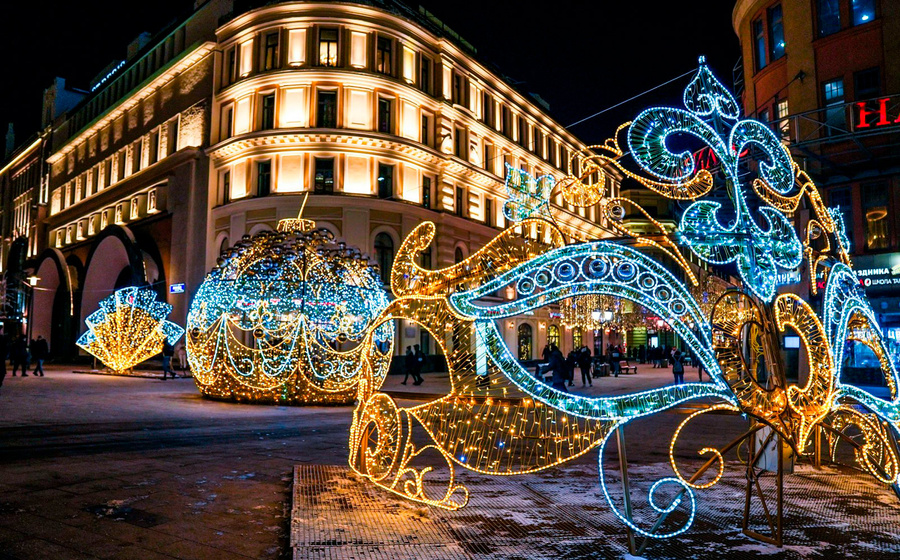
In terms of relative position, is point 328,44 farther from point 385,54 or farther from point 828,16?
point 828,16

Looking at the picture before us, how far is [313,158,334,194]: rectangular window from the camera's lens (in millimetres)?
30625

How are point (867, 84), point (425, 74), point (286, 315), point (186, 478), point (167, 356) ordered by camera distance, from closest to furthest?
point (186, 478), point (286, 315), point (867, 84), point (167, 356), point (425, 74)

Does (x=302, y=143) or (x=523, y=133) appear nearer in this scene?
(x=302, y=143)

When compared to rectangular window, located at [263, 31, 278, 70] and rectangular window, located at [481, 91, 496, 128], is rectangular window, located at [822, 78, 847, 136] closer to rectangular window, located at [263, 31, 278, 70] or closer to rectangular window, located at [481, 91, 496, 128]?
rectangular window, located at [481, 91, 496, 128]

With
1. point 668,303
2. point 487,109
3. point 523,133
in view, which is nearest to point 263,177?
point 487,109

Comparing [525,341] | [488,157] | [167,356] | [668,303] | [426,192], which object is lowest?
[167,356]

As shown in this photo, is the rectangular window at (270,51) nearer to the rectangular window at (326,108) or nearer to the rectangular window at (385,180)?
the rectangular window at (326,108)

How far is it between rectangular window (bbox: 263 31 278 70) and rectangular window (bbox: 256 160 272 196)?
190 inches

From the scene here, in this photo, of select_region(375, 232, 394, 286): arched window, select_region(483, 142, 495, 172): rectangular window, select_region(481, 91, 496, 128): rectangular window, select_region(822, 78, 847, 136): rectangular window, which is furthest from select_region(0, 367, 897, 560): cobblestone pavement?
select_region(481, 91, 496, 128): rectangular window

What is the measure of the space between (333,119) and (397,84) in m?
3.66

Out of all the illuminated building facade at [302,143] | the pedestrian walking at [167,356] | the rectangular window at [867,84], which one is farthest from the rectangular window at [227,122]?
the rectangular window at [867,84]

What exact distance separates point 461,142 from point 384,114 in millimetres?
6063

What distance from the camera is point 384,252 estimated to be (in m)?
31.6

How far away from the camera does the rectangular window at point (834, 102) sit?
21.0 meters
